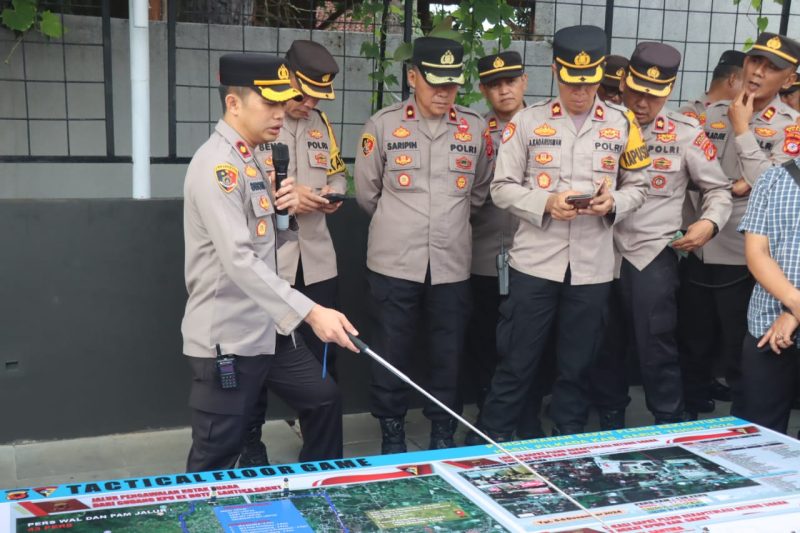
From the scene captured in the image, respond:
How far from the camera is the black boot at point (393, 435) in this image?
4.30 metres

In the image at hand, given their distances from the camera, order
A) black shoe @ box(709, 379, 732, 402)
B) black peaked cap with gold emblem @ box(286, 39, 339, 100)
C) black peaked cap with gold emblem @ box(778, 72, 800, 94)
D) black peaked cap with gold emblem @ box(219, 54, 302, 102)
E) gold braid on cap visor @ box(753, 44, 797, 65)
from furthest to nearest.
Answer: black shoe @ box(709, 379, 732, 402) < black peaked cap with gold emblem @ box(778, 72, 800, 94) < gold braid on cap visor @ box(753, 44, 797, 65) < black peaked cap with gold emblem @ box(286, 39, 339, 100) < black peaked cap with gold emblem @ box(219, 54, 302, 102)

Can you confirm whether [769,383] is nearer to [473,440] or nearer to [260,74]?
[473,440]

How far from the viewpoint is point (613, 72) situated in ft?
15.1

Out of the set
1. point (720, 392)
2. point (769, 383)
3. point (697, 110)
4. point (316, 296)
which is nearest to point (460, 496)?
point (769, 383)

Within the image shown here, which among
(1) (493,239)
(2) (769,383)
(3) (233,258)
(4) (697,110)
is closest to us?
(3) (233,258)

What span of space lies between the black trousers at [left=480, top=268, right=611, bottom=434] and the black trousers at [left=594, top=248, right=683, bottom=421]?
0.83ft

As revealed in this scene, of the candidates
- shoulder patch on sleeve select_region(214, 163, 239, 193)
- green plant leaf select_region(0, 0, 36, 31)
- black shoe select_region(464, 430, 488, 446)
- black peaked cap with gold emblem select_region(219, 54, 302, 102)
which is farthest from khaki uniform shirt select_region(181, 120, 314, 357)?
green plant leaf select_region(0, 0, 36, 31)

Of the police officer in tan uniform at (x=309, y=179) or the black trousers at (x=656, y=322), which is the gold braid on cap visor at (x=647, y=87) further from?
the police officer in tan uniform at (x=309, y=179)

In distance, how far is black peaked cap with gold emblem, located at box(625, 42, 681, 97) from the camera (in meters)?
4.12

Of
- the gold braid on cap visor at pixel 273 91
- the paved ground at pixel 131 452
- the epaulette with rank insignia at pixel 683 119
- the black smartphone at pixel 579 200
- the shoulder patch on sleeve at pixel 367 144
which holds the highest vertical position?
the gold braid on cap visor at pixel 273 91

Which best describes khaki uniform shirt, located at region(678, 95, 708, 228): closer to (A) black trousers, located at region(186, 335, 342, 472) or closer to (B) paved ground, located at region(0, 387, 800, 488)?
(B) paved ground, located at region(0, 387, 800, 488)

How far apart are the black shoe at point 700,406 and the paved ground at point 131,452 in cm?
32

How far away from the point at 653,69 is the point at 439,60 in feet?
3.29

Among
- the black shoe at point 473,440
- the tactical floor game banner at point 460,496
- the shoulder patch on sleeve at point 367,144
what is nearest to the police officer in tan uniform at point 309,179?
the shoulder patch on sleeve at point 367,144
